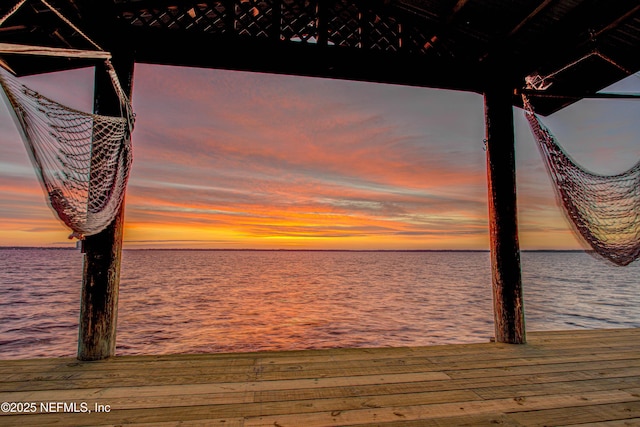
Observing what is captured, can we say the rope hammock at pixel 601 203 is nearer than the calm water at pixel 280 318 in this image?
Yes

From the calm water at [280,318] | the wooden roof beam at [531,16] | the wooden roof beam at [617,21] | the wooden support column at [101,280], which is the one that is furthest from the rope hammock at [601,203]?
the calm water at [280,318]

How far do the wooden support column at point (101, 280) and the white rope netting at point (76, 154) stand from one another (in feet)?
0.90

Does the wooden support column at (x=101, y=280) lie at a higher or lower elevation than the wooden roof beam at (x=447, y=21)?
lower

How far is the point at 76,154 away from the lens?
2.45 metres

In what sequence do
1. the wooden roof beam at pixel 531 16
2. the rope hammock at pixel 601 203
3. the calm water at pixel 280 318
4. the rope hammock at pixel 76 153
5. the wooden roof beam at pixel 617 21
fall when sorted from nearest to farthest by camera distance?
the rope hammock at pixel 76 153 → the wooden roof beam at pixel 617 21 → the wooden roof beam at pixel 531 16 → the rope hammock at pixel 601 203 → the calm water at pixel 280 318

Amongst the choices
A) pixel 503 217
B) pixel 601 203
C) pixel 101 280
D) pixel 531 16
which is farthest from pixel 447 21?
pixel 101 280

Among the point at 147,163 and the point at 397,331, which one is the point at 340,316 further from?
the point at 147,163

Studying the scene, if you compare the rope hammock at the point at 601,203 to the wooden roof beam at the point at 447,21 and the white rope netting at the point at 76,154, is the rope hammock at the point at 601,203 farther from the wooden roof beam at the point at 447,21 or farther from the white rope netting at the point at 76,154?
the white rope netting at the point at 76,154

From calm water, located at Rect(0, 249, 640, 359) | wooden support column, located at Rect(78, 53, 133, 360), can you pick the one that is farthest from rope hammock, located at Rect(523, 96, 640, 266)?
calm water, located at Rect(0, 249, 640, 359)

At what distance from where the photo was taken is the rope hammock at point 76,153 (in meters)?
1.89

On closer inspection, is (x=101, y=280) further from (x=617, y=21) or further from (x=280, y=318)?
(x=280, y=318)

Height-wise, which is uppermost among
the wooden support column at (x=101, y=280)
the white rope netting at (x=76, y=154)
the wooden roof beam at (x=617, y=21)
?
the wooden roof beam at (x=617, y=21)

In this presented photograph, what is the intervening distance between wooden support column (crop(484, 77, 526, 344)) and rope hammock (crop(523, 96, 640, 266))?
0.44 metres

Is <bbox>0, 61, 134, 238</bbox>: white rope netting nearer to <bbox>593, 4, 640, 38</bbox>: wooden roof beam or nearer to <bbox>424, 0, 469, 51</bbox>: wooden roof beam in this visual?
<bbox>424, 0, 469, 51</bbox>: wooden roof beam
